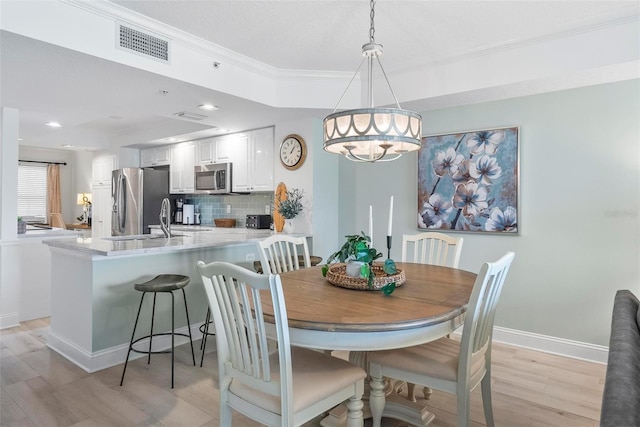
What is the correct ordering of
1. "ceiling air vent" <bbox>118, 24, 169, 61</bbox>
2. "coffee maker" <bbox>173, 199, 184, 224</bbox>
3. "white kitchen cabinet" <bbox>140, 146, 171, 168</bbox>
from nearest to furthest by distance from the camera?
1. "ceiling air vent" <bbox>118, 24, 169, 61</bbox>
2. "white kitchen cabinet" <bbox>140, 146, 171, 168</bbox>
3. "coffee maker" <bbox>173, 199, 184, 224</bbox>

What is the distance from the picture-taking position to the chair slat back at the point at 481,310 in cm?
164

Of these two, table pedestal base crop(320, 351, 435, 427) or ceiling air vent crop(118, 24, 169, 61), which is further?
ceiling air vent crop(118, 24, 169, 61)

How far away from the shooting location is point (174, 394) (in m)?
2.50

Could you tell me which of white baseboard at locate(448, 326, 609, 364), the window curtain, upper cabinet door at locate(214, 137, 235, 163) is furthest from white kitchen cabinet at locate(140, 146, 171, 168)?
white baseboard at locate(448, 326, 609, 364)

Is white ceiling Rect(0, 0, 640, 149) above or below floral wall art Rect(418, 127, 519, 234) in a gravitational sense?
above

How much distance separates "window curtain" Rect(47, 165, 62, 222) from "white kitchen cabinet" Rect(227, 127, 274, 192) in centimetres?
503

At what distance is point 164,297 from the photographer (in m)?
3.34

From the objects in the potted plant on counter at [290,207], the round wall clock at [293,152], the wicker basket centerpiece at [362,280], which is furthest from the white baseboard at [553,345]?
the round wall clock at [293,152]

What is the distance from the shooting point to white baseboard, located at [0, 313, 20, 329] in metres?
3.85

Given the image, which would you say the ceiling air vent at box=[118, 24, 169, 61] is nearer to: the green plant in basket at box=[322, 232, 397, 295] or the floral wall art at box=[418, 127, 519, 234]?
the green plant in basket at box=[322, 232, 397, 295]

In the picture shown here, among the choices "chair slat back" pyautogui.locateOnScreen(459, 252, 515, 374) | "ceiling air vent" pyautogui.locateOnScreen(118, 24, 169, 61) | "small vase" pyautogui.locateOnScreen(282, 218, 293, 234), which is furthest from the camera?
"small vase" pyautogui.locateOnScreen(282, 218, 293, 234)

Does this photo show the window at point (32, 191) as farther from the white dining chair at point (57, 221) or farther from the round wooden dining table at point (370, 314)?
the round wooden dining table at point (370, 314)

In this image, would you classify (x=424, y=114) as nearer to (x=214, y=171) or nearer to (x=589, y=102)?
(x=589, y=102)

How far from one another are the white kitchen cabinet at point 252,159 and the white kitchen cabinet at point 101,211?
291 centimetres
